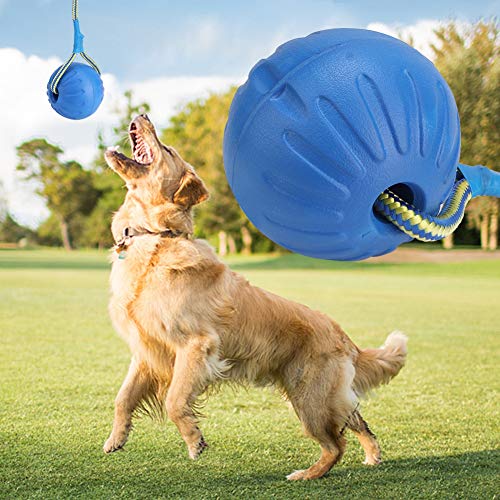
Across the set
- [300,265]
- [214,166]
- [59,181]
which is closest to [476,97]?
[300,265]

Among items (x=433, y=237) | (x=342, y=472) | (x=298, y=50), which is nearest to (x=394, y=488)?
(x=342, y=472)

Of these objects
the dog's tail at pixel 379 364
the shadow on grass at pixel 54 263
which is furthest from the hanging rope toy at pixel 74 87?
the shadow on grass at pixel 54 263

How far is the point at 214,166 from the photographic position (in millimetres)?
36906

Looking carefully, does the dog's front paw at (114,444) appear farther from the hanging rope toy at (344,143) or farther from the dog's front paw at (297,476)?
the hanging rope toy at (344,143)

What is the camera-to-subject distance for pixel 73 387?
5.45m

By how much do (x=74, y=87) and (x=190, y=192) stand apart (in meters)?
0.82

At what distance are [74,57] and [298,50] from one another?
1.26 m

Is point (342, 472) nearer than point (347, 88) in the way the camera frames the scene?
No

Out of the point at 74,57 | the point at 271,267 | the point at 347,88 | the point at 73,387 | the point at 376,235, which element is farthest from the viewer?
the point at 271,267

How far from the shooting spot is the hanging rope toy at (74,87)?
3.56 metres

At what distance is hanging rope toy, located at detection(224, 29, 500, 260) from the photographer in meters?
2.84

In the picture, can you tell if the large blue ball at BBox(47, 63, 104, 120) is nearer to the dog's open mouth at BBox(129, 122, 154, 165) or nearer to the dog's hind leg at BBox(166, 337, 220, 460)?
the dog's open mouth at BBox(129, 122, 154, 165)

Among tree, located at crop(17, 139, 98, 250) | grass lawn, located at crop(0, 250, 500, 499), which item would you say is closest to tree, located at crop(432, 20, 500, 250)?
grass lawn, located at crop(0, 250, 500, 499)

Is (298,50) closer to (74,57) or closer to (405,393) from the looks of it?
(74,57)
